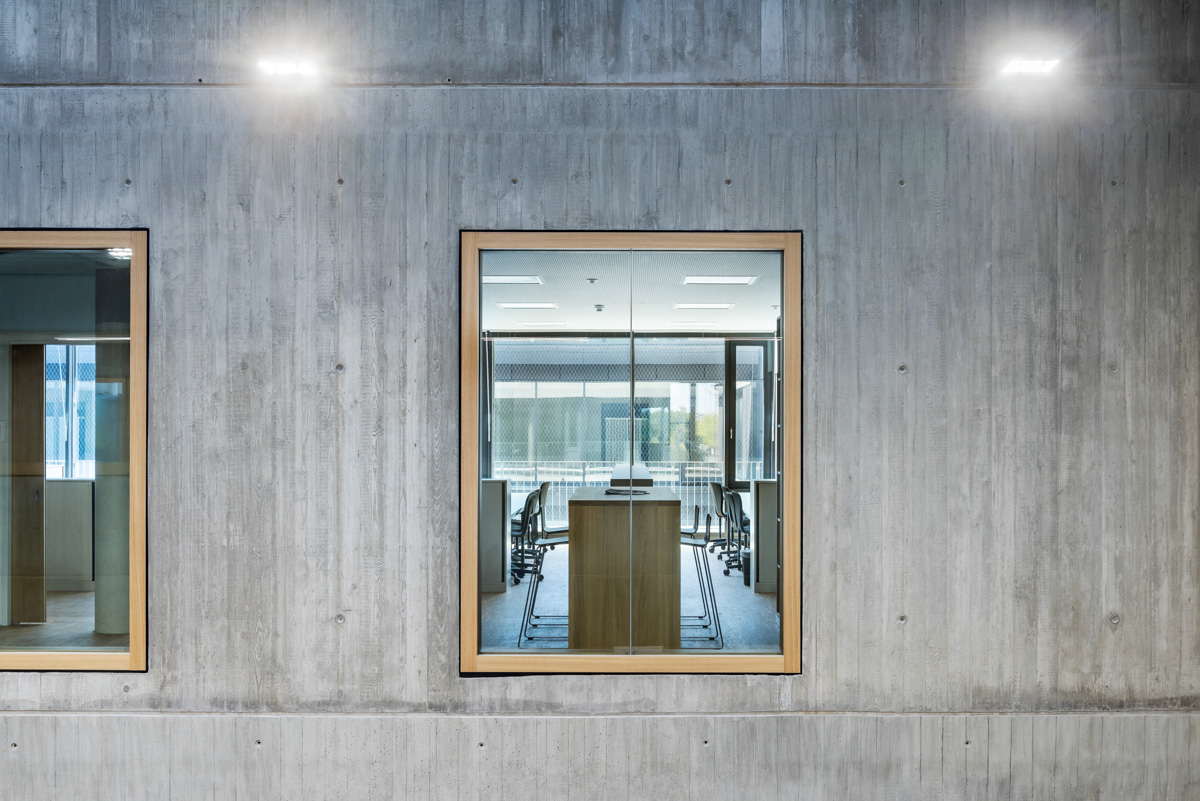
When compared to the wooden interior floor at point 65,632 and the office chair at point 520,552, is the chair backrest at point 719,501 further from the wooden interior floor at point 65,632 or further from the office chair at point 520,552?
the wooden interior floor at point 65,632

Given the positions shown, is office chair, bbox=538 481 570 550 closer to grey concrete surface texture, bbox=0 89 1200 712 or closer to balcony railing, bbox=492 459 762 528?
balcony railing, bbox=492 459 762 528

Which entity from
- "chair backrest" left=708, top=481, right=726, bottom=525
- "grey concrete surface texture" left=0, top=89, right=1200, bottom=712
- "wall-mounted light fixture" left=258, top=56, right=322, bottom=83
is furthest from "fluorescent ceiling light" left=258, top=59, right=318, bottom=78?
"chair backrest" left=708, top=481, right=726, bottom=525

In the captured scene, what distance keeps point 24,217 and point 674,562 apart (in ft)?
10.4

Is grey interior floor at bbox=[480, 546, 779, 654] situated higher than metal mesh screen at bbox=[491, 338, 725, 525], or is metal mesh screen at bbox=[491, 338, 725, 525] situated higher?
metal mesh screen at bbox=[491, 338, 725, 525]

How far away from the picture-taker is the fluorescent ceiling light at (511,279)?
2.93 meters

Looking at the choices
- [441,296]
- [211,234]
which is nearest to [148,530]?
[211,234]

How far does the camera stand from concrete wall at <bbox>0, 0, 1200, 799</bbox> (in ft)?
9.44

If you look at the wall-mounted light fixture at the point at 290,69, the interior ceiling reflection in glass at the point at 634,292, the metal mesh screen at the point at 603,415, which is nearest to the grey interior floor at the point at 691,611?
the metal mesh screen at the point at 603,415

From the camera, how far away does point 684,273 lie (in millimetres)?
2926

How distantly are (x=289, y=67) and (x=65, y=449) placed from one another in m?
1.91

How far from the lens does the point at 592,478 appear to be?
2.94 metres

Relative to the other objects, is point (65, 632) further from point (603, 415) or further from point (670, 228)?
point (670, 228)

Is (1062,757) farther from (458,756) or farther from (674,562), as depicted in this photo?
(458,756)

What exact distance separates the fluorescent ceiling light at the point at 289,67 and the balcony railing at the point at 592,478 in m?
1.88
